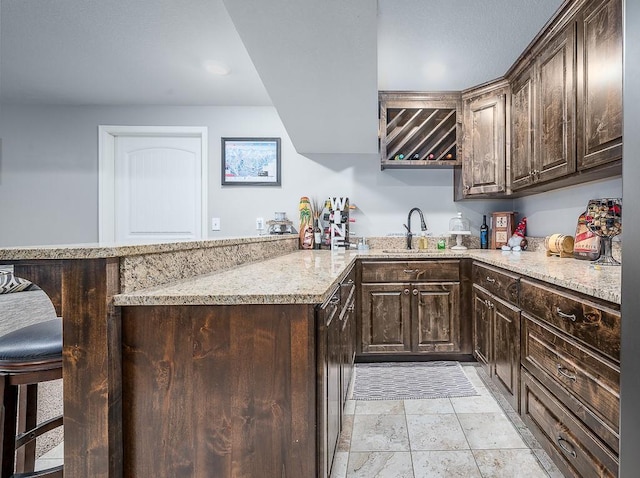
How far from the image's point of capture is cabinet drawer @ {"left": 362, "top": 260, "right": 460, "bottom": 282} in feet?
7.86

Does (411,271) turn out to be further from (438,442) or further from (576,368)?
(576,368)

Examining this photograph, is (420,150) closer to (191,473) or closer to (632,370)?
(632,370)

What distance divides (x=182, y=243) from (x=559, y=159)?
2.04 meters

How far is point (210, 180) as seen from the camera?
3109 mm

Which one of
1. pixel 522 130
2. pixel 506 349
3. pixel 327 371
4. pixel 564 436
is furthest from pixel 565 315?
pixel 522 130

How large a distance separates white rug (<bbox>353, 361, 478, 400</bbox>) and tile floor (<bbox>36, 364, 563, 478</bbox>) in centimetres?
8

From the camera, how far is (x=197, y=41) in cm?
202

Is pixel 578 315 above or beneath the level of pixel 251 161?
beneath

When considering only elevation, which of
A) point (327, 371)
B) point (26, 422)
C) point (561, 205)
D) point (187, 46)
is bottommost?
point (26, 422)

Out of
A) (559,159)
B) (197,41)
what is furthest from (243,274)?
(559,159)

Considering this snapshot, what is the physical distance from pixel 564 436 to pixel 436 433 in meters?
0.58

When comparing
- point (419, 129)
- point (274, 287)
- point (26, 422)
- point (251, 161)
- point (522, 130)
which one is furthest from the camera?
point (251, 161)

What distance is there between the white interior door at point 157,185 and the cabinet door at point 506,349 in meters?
2.70

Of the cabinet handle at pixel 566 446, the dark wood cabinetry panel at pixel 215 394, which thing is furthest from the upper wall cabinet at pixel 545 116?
the dark wood cabinetry panel at pixel 215 394
